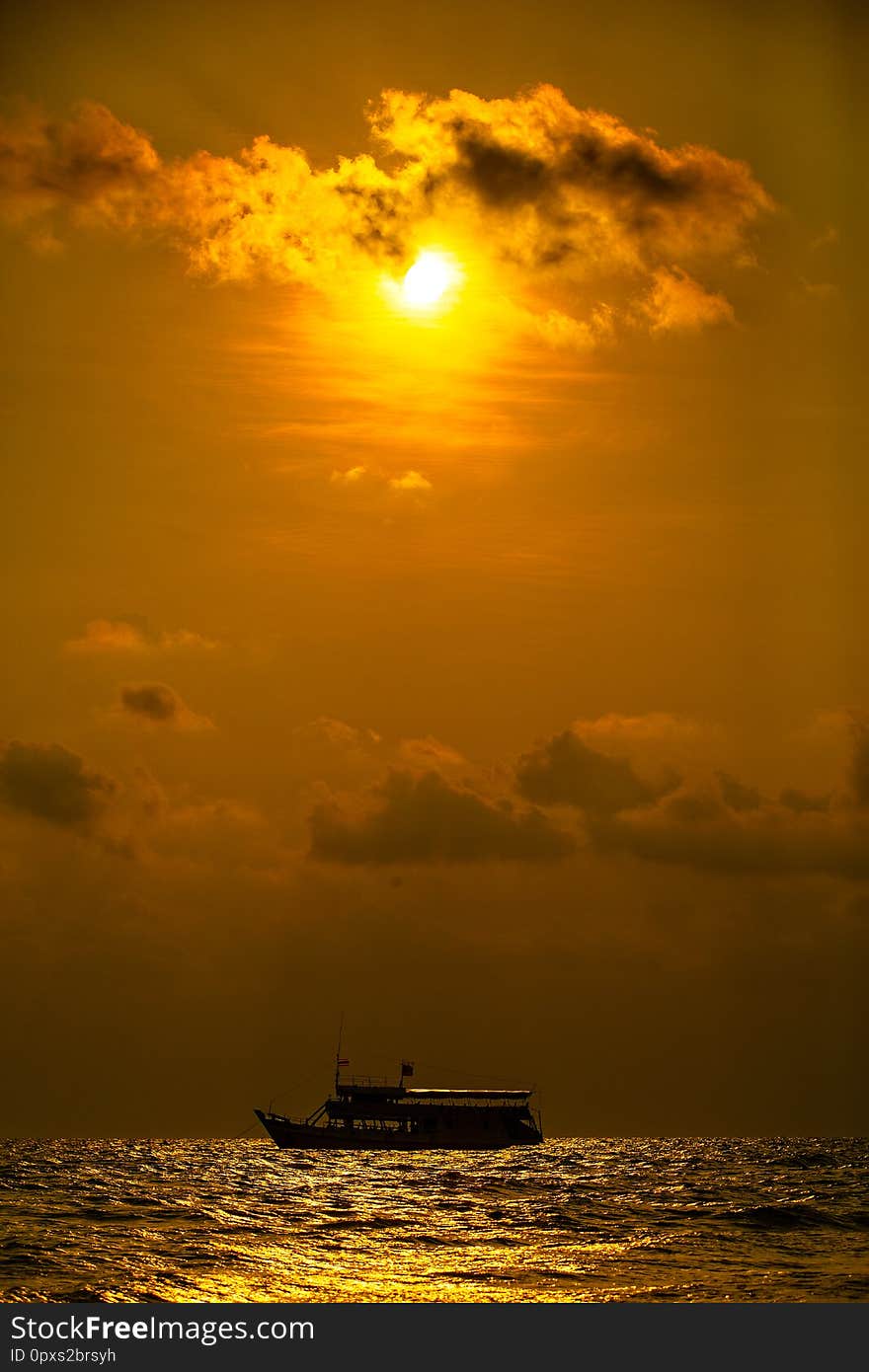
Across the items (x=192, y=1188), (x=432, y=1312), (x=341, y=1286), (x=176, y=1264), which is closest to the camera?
(x=432, y=1312)

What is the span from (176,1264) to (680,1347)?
93.6 feet

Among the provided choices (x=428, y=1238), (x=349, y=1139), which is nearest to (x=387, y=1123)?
(x=349, y=1139)

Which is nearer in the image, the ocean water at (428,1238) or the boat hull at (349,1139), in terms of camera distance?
the ocean water at (428,1238)

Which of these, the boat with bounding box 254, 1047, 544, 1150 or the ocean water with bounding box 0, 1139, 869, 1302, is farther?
the boat with bounding box 254, 1047, 544, 1150

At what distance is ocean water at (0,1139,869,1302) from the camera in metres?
56.3

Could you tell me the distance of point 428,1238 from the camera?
7400cm

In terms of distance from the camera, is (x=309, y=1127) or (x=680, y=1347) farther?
(x=309, y=1127)

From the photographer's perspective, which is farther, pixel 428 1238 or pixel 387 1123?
pixel 387 1123

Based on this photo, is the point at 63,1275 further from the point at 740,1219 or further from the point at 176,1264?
the point at 740,1219

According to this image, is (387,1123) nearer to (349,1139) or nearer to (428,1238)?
(349,1139)

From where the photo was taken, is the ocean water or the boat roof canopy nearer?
the ocean water

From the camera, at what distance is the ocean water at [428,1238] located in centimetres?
5628

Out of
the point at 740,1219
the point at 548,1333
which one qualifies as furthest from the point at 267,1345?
the point at 740,1219

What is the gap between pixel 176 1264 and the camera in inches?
2429
